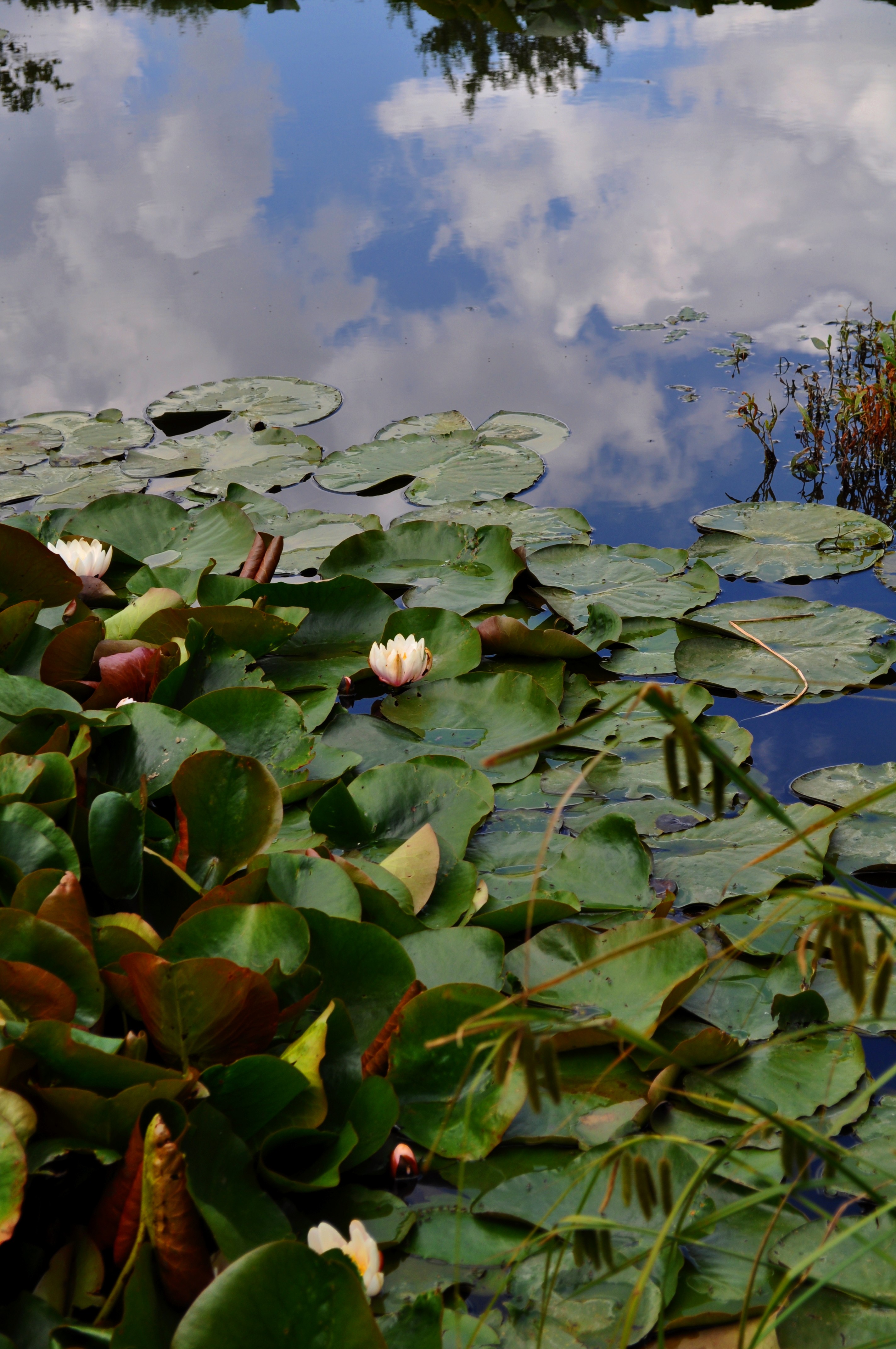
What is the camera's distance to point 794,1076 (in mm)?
1281

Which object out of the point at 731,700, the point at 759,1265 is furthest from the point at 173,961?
the point at 731,700

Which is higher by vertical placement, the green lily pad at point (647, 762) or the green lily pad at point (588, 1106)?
the green lily pad at point (647, 762)

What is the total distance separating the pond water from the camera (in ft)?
11.2

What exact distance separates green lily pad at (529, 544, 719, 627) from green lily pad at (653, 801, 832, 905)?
719 mm

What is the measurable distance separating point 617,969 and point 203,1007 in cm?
58

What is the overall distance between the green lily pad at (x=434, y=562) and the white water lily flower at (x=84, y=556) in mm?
516

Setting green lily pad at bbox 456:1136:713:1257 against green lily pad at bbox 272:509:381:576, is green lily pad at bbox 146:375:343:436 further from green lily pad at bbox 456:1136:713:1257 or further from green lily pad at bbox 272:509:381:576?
green lily pad at bbox 456:1136:713:1257

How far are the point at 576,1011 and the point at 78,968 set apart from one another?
0.63 meters

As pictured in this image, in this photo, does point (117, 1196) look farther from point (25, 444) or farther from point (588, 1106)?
point (25, 444)

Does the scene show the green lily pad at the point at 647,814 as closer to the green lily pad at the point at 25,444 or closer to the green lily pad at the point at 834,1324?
the green lily pad at the point at 834,1324

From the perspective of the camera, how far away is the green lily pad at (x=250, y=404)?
352 cm

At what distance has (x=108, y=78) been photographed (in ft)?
26.1

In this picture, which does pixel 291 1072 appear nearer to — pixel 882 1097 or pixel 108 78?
pixel 882 1097

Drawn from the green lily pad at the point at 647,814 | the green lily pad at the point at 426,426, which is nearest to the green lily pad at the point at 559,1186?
the green lily pad at the point at 647,814
